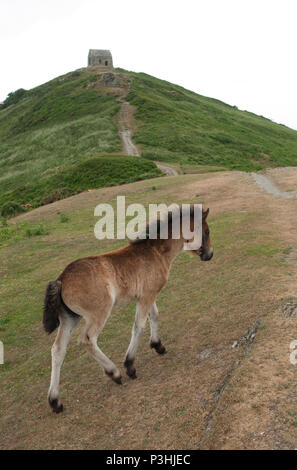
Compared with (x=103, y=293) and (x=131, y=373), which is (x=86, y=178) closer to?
(x=131, y=373)

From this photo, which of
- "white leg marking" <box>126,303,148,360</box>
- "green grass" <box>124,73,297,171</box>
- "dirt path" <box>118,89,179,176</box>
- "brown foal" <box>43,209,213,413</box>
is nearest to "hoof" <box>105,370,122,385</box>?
"brown foal" <box>43,209,213,413</box>

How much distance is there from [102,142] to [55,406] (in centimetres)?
5100

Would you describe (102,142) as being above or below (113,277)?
above

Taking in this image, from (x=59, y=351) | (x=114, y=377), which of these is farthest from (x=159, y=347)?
(x=59, y=351)

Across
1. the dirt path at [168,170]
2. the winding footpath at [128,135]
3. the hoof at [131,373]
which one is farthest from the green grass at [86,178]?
the hoof at [131,373]

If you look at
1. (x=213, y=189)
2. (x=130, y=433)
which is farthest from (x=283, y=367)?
(x=213, y=189)

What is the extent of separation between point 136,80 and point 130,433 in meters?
93.3

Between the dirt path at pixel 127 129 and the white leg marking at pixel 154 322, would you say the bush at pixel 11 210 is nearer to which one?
the dirt path at pixel 127 129

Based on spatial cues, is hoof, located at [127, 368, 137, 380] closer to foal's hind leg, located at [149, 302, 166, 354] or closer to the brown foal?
the brown foal

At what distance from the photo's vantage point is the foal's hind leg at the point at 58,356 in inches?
250

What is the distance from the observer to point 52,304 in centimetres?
610

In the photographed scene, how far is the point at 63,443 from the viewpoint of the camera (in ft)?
18.6

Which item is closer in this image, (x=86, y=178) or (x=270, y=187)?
(x=270, y=187)

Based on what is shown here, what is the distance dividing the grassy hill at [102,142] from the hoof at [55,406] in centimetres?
2866
